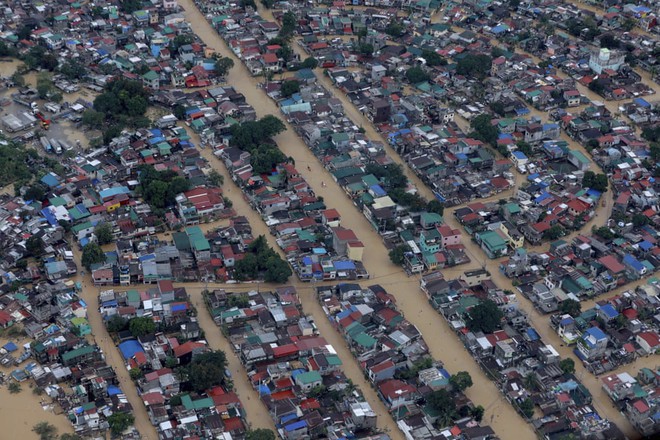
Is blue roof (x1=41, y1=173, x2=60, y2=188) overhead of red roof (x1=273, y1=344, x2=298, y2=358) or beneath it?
overhead

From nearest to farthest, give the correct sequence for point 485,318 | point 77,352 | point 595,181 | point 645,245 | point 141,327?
point 77,352 < point 141,327 < point 485,318 < point 645,245 < point 595,181

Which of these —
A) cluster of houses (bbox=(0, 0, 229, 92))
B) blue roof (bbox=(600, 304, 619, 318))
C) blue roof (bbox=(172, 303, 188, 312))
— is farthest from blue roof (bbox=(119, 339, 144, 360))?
cluster of houses (bbox=(0, 0, 229, 92))

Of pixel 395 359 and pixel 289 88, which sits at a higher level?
pixel 289 88

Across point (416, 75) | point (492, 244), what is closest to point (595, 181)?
point (492, 244)

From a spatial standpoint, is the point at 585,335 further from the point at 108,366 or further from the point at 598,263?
the point at 108,366

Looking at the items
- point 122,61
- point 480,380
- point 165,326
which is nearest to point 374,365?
point 480,380

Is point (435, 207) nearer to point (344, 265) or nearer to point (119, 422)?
point (344, 265)

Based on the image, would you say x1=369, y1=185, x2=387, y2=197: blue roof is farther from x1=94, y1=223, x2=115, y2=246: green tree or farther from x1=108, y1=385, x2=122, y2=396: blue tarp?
x1=108, y1=385, x2=122, y2=396: blue tarp
